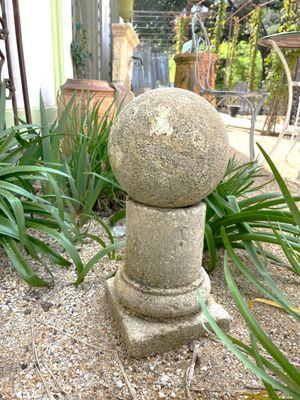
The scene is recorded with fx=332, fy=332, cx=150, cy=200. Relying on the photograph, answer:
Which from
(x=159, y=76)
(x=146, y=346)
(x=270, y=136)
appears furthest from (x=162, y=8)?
(x=146, y=346)

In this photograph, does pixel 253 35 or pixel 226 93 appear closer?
pixel 226 93

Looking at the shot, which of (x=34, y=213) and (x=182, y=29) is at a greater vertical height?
(x=182, y=29)

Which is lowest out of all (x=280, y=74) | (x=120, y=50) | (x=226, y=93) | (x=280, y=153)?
(x=280, y=153)

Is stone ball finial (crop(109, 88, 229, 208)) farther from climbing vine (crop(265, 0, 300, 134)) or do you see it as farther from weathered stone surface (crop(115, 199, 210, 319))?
climbing vine (crop(265, 0, 300, 134))

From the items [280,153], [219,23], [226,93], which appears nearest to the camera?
[226,93]

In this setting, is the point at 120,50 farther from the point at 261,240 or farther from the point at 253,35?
the point at 253,35

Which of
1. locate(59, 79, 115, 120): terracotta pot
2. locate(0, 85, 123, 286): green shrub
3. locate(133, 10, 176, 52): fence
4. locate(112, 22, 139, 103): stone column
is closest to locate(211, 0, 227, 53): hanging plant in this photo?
locate(112, 22, 139, 103): stone column

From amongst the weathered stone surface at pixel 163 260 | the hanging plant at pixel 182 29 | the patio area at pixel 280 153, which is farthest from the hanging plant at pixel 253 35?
the weathered stone surface at pixel 163 260

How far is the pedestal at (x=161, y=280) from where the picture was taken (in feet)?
3.39

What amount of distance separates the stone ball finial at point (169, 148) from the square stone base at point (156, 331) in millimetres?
403

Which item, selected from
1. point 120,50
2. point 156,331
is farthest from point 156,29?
point 156,331

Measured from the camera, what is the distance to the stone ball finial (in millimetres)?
925

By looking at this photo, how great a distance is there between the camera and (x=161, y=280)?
108cm

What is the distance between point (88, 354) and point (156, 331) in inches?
9.1
